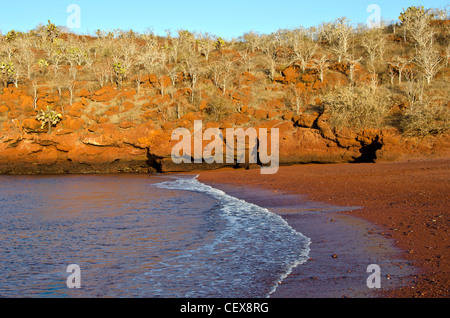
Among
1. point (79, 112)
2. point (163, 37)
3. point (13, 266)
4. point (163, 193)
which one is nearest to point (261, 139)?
point (163, 193)

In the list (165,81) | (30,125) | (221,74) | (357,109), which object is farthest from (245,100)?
(30,125)

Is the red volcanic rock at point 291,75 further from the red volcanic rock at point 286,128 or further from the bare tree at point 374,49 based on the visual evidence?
the red volcanic rock at point 286,128

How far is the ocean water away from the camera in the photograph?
6.25m

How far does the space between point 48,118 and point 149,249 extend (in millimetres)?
28499

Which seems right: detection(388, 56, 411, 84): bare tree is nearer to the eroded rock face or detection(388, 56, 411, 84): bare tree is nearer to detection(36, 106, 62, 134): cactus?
the eroded rock face

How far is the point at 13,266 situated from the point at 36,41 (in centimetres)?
6182

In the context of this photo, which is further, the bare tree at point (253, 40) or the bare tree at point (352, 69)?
the bare tree at point (253, 40)

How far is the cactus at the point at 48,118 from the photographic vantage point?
33094 mm

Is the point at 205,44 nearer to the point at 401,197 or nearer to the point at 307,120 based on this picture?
the point at 307,120

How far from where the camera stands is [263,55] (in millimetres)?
46062

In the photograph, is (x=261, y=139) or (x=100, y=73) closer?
(x=261, y=139)

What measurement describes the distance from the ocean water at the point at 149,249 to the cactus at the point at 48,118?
19.2 m

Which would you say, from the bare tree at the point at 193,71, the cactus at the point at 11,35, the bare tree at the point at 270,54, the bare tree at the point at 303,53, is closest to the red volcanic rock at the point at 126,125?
the bare tree at the point at 193,71
